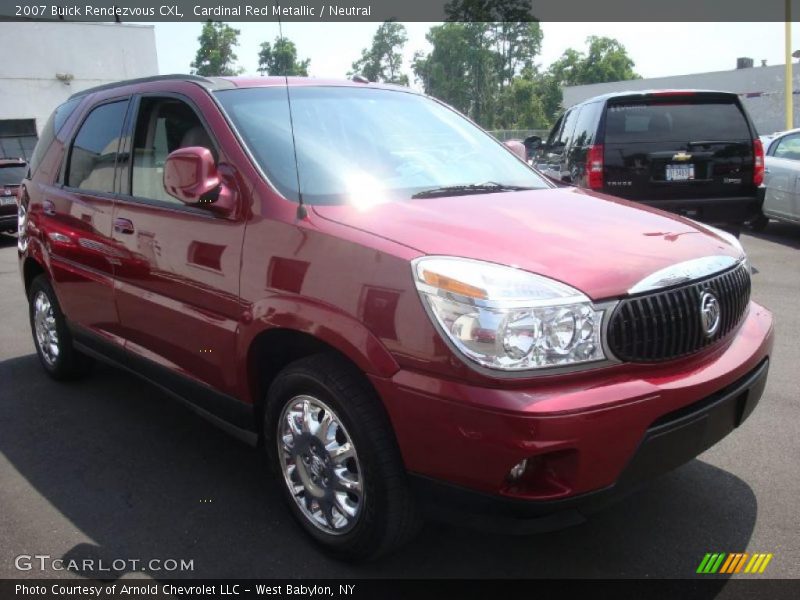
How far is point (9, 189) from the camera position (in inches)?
521

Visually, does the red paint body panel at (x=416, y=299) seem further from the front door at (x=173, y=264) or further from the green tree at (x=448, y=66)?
the green tree at (x=448, y=66)

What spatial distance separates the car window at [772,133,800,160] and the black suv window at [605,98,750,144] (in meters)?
2.79

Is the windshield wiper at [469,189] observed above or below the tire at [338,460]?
above

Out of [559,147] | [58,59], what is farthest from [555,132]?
[58,59]

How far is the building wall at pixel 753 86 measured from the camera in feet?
125

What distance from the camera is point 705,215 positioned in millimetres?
7508

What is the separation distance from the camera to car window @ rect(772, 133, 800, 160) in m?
9.81

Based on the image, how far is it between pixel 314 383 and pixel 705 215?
19.7ft

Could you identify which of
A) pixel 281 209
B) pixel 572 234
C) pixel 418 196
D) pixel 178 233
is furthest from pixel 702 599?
→ pixel 178 233

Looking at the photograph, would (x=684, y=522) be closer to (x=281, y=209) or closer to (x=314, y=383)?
(x=314, y=383)

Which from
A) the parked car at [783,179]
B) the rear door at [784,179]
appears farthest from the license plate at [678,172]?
the rear door at [784,179]

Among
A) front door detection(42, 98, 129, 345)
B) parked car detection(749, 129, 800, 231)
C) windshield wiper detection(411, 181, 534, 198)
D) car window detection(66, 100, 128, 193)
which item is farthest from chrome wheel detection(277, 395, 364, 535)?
parked car detection(749, 129, 800, 231)

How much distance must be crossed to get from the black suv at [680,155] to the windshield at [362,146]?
3.83 m

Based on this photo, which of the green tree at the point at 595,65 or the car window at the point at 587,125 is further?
the green tree at the point at 595,65
